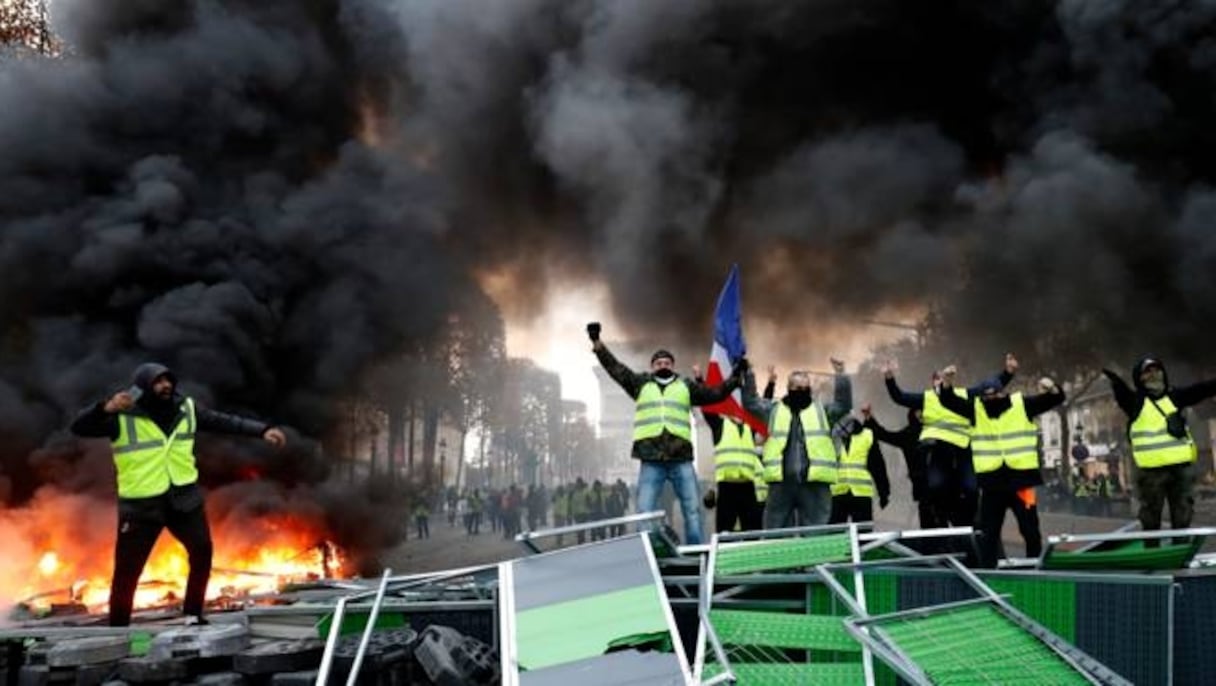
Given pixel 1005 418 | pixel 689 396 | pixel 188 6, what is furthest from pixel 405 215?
pixel 1005 418

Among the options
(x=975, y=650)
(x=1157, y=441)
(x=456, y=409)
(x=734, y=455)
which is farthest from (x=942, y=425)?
(x=456, y=409)

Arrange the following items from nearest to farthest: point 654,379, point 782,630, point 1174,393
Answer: point 782,630, point 1174,393, point 654,379

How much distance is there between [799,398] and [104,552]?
8.73 m

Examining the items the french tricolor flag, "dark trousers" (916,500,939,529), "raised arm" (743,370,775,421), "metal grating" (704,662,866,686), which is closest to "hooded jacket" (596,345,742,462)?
the french tricolor flag

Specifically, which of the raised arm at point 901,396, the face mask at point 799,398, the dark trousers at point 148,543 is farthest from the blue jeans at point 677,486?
the dark trousers at point 148,543

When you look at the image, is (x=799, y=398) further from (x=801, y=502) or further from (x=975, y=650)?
(x=975, y=650)

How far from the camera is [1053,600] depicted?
11.0 ft

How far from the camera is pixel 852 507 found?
7.68m

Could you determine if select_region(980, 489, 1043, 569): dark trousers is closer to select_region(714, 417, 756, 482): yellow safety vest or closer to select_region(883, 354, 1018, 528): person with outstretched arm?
select_region(883, 354, 1018, 528): person with outstretched arm

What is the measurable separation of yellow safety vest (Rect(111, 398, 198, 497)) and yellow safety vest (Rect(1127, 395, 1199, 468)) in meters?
5.69

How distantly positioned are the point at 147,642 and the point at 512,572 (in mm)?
1750

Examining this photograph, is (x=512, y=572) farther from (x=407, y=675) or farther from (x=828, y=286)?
(x=828, y=286)

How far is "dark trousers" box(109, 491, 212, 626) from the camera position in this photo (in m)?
4.86

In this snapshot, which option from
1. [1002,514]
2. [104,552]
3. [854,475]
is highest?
[854,475]
